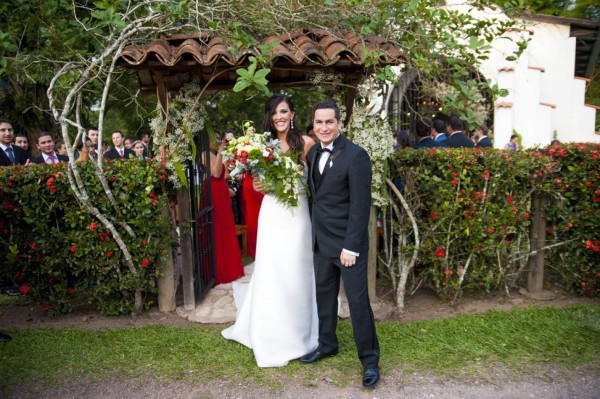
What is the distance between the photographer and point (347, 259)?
380cm

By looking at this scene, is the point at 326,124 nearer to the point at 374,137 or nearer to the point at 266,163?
the point at 266,163

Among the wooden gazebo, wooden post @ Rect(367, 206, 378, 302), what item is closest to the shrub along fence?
wooden post @ Rect(367, 206, 378, 302)

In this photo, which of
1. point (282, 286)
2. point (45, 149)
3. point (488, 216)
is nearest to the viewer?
point (282, 286)

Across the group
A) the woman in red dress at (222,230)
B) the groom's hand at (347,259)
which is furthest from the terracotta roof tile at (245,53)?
the groom's hand at (347,259)

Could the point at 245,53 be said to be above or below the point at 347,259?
above

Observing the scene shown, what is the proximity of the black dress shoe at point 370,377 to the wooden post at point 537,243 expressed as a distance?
3133 millimetres

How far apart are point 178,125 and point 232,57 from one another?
45.8 inches

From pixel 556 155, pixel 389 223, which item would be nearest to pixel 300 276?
pixel 389 223

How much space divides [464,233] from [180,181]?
3.40 meters

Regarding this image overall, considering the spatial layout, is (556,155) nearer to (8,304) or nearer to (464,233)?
(464,233)

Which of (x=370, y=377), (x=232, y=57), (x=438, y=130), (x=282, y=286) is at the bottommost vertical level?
(x=370, y=377)

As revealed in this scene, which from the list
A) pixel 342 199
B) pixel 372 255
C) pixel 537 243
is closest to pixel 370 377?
pixel 342 199

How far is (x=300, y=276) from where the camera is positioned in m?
Result: 4.53

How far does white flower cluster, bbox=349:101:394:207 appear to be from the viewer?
207 inches
